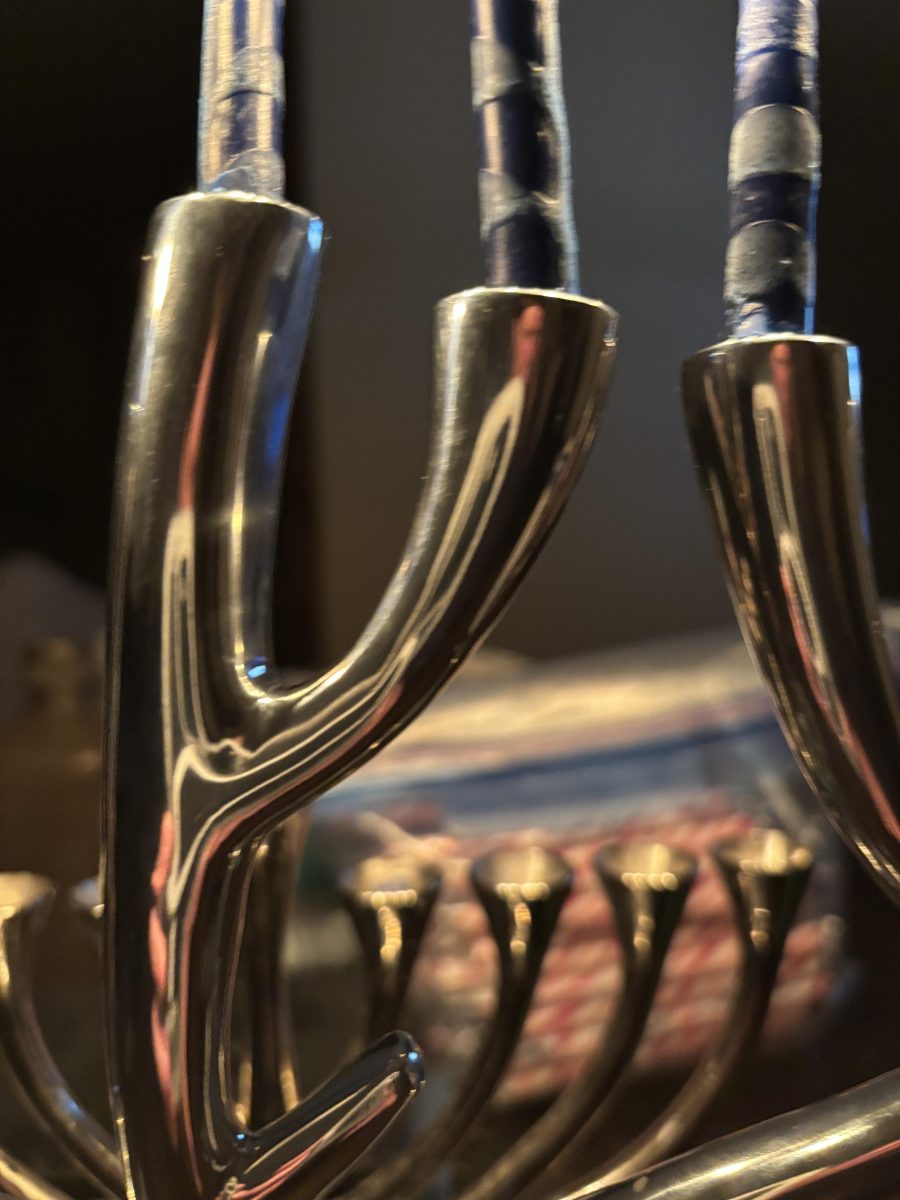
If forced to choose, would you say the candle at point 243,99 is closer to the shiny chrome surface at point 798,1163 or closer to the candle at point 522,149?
the candle at point 522,149

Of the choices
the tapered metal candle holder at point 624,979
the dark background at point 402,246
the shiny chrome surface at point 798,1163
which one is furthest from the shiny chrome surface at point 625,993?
the dark background at point 402,246

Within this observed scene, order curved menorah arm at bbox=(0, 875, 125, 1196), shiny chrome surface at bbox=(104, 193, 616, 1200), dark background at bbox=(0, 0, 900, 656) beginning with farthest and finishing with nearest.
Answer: dark background at bbox=(0, 0, 900, 656), curved menorah arm at bbox=(0, 875, 125, 1196), shiny chrome surface at bbox=(104, 193, 616, 1200)

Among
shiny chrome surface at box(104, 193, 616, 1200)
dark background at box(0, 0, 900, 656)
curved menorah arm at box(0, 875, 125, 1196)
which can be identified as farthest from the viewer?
dark background at box(0, 0, 900, 656)

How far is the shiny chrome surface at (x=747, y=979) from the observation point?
11.0 inches

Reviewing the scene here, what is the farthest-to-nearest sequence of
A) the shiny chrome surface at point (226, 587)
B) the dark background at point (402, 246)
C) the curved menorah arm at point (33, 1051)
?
1. the dark background at point (402, 246)
2. the curved menorah arm at point (33, 1051)
3. the shiny chrome surface at point (226, 587)

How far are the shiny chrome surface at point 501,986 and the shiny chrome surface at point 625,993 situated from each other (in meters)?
0.02

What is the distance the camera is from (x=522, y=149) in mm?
141

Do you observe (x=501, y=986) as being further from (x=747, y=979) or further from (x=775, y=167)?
(x=775, y=167)

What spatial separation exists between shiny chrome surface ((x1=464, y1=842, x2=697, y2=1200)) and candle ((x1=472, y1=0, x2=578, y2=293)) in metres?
0.19

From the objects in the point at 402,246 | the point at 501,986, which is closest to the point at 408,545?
the point at 501,986

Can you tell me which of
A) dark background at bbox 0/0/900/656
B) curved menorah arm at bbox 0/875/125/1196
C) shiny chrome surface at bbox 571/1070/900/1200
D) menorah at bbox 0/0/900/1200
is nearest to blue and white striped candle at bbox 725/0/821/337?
menorah at bbox 0/0/900/1200

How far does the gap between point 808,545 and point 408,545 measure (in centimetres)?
5

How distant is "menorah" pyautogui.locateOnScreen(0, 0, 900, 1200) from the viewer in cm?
14

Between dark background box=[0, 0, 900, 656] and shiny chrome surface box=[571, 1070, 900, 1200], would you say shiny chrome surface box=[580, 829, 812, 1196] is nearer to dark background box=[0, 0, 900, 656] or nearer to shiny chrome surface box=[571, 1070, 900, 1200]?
shiny chrome surface box=[571, 1070, 900, 1200]
